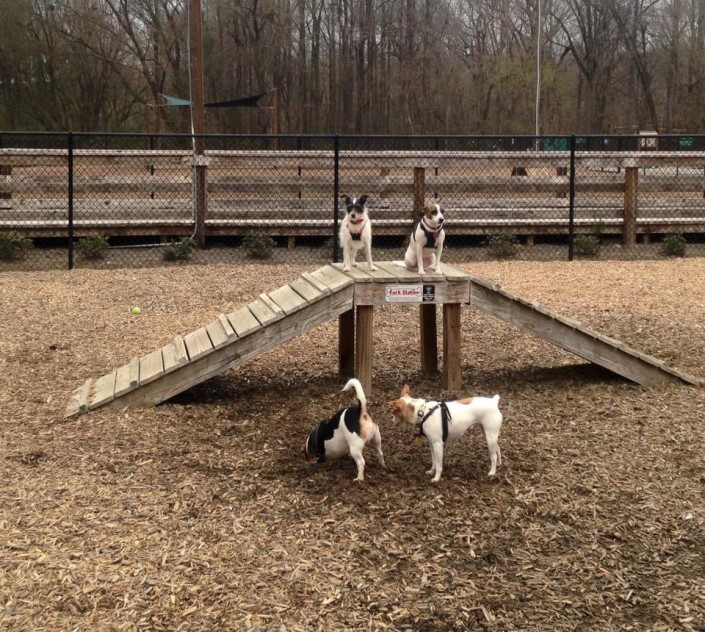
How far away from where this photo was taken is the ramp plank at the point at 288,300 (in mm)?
6422

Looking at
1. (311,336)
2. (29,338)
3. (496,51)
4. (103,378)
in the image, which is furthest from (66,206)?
(496,51)

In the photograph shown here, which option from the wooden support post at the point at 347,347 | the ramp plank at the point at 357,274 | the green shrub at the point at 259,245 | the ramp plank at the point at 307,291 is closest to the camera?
the ramp plank at the point at 307,291

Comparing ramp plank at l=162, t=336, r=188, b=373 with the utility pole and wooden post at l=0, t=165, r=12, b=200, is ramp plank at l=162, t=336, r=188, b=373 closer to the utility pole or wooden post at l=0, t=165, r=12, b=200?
the utility pole

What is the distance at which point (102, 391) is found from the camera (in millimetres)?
6328

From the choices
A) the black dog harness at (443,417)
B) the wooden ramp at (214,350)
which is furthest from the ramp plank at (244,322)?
the black dog harness at (443,417)

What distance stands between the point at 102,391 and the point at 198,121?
11492 millimetres

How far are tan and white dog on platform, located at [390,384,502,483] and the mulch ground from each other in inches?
7.8

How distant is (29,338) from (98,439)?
3.62 metres

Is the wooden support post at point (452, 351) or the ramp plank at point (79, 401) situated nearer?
the ramp plank at point (79, 401)

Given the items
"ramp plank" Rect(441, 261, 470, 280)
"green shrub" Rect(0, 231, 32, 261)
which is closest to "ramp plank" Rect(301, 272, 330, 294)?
"ramp plank" Rect(441, 261, 470, 280)

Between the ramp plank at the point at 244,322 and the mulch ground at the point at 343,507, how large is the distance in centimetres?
59

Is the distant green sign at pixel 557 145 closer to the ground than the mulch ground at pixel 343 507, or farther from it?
farther from it

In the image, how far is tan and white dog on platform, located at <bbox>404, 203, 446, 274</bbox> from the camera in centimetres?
685

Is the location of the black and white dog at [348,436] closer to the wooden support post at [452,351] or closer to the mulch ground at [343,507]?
the mulch ground at [343,507]
